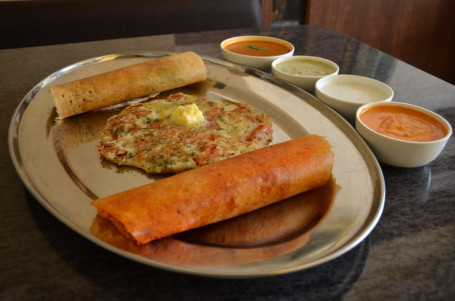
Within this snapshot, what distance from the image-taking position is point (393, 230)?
1253 mm

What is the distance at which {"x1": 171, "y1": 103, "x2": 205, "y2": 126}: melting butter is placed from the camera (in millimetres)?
1705

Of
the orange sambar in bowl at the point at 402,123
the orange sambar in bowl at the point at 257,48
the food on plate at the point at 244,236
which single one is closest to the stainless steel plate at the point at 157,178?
the food on plate at the point at 244,236

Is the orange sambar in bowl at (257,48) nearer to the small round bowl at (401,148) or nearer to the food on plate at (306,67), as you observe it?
the food on plate at (306,67)

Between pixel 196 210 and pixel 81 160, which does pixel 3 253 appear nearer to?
pixel 81 160

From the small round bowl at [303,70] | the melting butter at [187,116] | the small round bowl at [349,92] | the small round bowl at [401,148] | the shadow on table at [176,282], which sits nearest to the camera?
the shadow on table at [176,282]

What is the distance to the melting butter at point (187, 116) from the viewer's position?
171 centimetres

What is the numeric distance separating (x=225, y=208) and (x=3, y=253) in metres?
0.68

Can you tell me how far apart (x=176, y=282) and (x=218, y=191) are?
0.98 feet

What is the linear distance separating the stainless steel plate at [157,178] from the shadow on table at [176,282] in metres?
0.06

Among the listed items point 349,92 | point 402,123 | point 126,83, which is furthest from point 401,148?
point 126,83

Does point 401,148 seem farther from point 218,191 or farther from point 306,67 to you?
point 306,67

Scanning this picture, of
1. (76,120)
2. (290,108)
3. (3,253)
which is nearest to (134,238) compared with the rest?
(3,253)

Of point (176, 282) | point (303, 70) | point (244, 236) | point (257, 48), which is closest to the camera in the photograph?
point (176, 282)

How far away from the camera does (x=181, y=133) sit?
167cm
